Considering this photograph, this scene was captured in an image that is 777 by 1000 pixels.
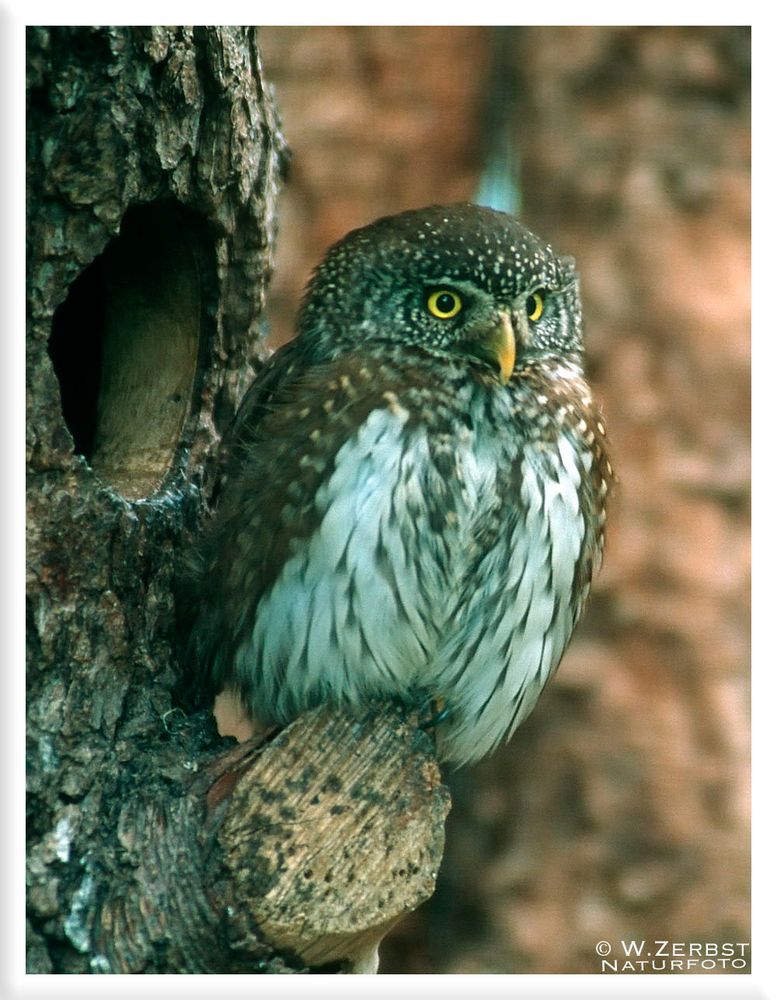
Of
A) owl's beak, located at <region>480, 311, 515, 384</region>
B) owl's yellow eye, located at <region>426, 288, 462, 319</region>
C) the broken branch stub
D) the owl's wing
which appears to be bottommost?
the broken branch stub

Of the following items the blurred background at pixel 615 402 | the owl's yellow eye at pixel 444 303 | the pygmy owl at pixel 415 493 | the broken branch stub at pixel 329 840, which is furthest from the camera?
the blurred background at pixel 615 402

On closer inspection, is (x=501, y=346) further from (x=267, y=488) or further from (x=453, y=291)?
(x=267, y=488)


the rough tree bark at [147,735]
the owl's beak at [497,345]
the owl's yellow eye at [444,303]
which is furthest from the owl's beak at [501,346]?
the rough tree bark at [147,735]

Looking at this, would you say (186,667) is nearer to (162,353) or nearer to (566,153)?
(162,353)

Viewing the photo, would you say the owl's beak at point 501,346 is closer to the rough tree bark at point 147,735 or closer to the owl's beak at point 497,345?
the owl's beak at point 497,345

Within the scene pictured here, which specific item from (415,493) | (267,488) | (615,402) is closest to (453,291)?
(415,493)

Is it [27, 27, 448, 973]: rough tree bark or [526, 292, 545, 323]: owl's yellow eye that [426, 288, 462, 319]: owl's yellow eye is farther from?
[27, 27, 448, 973]: rough tree bark

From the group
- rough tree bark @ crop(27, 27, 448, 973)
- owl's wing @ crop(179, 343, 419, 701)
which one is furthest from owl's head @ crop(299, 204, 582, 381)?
rough tree bark @ crop(27, 27, 448, 973)
